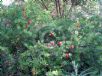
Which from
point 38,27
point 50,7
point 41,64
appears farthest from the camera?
point 50,7

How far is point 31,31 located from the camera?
13.2 feet

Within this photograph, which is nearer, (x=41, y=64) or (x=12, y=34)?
(x=41, y=64)

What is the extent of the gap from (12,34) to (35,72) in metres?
0.66

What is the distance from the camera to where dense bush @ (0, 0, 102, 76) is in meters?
3.71

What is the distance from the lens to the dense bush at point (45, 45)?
12.2 feet

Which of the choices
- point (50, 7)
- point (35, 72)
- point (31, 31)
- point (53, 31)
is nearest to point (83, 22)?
point (53, 31)

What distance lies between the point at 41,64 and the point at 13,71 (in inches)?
17.3

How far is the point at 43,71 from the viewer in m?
3.75

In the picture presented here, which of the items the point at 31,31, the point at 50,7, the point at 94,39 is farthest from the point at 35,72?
the point at 50,7

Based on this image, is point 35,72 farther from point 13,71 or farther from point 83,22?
point 83,22

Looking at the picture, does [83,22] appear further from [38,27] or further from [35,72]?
[35,72]

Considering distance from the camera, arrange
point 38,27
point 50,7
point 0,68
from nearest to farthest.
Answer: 1. point 0,68
2. point 38,27
3. point 50,7

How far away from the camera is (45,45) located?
12.5 ft

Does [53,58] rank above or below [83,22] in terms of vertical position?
below
